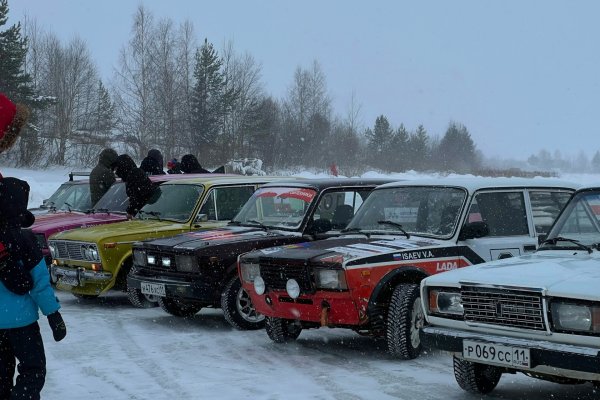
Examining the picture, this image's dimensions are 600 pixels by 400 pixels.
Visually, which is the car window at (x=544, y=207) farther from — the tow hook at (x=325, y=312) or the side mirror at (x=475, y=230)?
the tow hook at (x=325, y=312)

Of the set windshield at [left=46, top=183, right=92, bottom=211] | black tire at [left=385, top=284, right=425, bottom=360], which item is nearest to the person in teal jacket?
black tire at [left=385, top=284, right=425, bottom=360]

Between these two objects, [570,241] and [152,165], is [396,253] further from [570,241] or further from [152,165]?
[152,165]

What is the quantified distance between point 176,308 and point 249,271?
2.43 meters

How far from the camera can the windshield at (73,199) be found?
15102 millimetres

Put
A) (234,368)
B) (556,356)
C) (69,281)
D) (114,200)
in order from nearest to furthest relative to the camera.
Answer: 1. (556,356)
2. (234,368)
3. (69,281)
4. (114,200)

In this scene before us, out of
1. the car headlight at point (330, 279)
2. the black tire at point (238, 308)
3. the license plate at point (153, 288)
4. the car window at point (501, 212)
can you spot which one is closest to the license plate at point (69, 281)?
the license plate at point (153, 288)

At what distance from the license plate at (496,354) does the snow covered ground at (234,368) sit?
0.68 metres

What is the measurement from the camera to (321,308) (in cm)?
775

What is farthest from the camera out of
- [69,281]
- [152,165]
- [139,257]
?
[152,165]

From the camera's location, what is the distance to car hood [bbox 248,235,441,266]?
25.3ft

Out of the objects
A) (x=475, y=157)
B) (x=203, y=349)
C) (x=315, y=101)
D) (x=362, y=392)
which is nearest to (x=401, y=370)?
(x=362, y=392)

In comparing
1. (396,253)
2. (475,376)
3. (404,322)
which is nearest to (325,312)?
(404,322)

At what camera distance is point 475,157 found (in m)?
87.4

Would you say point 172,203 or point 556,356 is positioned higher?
point 172,203
